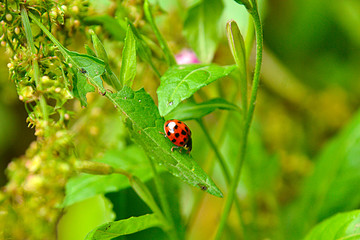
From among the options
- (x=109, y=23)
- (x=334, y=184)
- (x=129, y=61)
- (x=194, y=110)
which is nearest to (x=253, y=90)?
(x=194, y=110)

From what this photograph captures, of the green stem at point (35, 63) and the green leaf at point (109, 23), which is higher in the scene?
the green leaf at point (109, 23)

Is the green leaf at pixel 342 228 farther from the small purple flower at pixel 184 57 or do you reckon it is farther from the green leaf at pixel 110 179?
the small purple flower at pixel 184 57

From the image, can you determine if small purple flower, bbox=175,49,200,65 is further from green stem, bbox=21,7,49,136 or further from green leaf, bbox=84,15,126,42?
green stem, bbox=21,7,49,136

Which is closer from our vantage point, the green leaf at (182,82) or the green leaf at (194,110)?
the green leaf at (182,82)

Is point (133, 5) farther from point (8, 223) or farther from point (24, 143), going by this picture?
point (24, 143)

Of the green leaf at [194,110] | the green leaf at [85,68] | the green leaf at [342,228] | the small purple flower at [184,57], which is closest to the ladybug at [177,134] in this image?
the green leaf at [194,110]

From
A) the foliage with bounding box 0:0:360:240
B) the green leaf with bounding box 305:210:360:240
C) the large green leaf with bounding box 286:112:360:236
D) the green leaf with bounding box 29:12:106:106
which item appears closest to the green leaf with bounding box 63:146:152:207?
the foliage with bounding box 0:0:360:240
